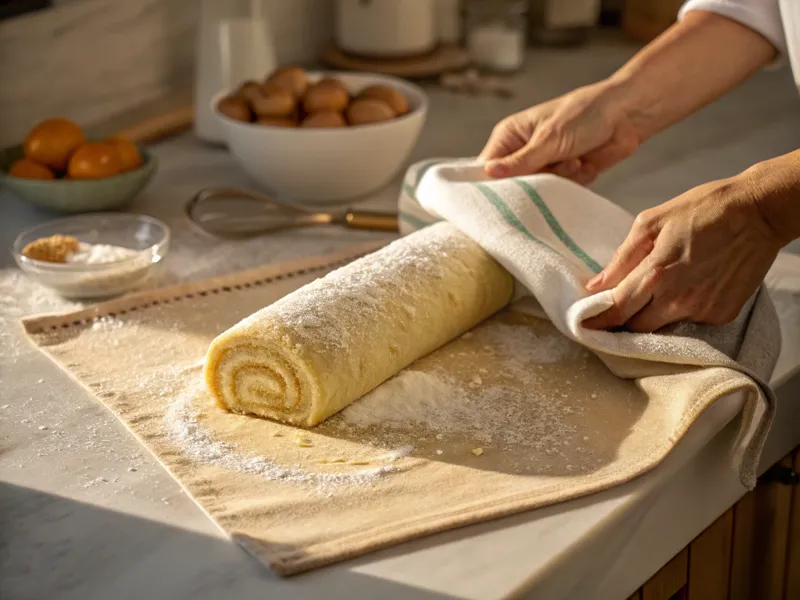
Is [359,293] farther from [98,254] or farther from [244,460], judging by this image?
[98,254]

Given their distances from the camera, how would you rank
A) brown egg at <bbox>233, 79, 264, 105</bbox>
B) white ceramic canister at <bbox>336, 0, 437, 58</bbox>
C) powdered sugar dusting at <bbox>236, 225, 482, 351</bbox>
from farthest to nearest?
white ceramic canister at <bbox>336, 0, 437, 58</bbox>, brown egg at <bbox>233, 79, 264, 105</bbox>, powdered sugar dusting at <bbox>236, 225, 482, 351</bbox>

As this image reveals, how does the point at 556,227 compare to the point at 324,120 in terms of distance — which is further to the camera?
the point at 324,120

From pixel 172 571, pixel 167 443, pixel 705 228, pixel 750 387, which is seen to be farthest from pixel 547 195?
pixel 172 571

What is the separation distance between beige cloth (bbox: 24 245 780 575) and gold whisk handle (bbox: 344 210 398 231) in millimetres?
263

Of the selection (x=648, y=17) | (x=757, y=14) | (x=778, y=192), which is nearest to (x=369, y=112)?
(x=757, y=14)

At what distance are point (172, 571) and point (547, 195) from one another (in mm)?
602

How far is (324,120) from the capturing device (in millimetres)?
1349

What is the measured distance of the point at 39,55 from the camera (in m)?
1.57

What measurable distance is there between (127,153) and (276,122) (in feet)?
0.65

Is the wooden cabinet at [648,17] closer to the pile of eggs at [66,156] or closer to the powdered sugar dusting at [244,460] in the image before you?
the pile of eggs at [66,156]

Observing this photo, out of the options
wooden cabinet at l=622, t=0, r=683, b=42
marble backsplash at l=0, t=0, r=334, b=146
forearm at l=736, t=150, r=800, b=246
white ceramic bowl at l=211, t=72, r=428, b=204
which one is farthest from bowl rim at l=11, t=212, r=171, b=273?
wooden cabinet at l=622, t=0, r=683, b=42

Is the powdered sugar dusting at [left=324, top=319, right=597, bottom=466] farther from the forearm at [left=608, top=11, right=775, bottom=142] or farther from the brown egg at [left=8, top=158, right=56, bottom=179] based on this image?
the brown egg at [left=8, top=158, right=56, bottom=179]

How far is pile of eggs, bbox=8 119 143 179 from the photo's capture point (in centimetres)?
132

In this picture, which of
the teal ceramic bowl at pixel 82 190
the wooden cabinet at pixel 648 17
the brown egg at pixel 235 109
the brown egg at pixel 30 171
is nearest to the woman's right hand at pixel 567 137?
the brown egg at pixel 235 109
